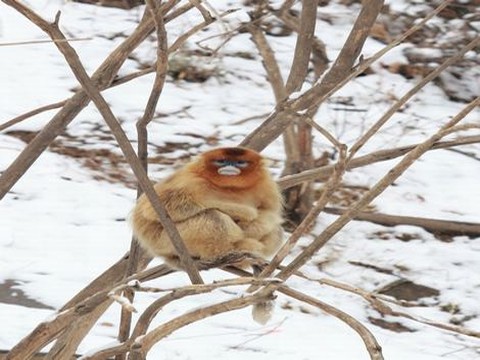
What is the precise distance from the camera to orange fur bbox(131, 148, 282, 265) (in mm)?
2609

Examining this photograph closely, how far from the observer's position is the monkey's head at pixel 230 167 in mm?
2654

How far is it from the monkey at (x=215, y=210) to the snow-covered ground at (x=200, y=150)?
187 centimetres

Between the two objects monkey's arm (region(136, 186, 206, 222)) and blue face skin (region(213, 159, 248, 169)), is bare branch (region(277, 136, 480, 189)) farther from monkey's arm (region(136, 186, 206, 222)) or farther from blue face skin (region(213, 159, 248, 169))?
monkey's arm (region(136, 186, 206, 222))

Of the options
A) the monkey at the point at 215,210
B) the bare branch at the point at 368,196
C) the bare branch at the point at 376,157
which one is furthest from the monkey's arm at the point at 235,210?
the bare branch at the point at 368,196

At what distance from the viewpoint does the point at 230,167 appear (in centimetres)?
268

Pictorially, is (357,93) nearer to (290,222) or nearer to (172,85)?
(172,85)

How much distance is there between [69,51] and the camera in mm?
2229

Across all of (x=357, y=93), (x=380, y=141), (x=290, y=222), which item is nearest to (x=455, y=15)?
(x=357, y=93)

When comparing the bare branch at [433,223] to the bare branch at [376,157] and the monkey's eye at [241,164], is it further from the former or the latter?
the monkey's eye at [241,164]

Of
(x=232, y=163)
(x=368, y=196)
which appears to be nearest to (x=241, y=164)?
(x=232, y=163)

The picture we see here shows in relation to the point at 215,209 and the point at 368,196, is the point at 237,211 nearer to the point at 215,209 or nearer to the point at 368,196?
the point at 215,209

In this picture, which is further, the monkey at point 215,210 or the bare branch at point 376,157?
the monkey at point 215,210

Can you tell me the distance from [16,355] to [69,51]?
74 centimetres

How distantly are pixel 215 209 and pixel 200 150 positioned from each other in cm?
381
